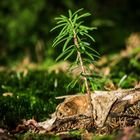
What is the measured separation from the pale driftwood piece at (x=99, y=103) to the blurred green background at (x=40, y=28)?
25.0ft

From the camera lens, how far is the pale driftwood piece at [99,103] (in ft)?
10.8

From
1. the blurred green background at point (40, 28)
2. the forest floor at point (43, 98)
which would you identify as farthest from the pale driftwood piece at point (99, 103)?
the blurred green background at point (40, 28)

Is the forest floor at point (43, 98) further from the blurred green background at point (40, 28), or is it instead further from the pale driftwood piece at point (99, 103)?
the blurred green background at point (40, 28)

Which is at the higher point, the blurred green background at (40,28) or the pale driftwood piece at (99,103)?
the blurred green background at (40,28)

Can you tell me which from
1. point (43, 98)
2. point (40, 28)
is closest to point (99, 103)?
point (43, 98)

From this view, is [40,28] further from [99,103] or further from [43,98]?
[99,103]

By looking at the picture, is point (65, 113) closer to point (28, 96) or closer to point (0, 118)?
point (0, 118)

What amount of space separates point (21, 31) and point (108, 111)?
8.48 metres

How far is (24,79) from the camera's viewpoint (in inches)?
221

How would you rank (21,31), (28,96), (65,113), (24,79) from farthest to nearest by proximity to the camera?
(21,31) < (24,79) < (28,96) < (65,113)

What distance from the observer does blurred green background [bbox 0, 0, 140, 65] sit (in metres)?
11.5

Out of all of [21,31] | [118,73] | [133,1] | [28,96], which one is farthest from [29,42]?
[28,96]

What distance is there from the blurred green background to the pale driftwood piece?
7.62 meters

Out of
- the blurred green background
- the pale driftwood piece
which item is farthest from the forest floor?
the blurred green background
